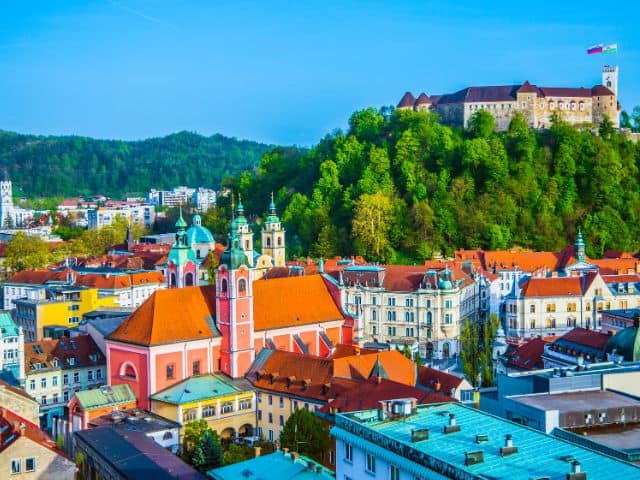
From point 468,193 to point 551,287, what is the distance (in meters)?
29.9

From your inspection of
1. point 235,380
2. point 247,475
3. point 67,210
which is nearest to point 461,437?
point 247,475

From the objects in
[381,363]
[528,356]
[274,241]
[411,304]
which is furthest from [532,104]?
[381,363]

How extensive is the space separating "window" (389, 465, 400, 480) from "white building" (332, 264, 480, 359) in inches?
1770

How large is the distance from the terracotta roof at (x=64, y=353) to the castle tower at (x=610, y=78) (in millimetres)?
79880

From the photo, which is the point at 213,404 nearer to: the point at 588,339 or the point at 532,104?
the point at 588,339

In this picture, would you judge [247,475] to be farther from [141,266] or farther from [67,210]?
[67,210]

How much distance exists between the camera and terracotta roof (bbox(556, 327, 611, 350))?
50.5 meters

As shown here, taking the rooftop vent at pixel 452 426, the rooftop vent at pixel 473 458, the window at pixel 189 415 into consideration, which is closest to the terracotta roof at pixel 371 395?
the window at pixel 189 415

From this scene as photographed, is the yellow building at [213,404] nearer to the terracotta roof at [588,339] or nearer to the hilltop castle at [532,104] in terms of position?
the terracotta roof at [588,339]

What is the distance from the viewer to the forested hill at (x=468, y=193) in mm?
97688

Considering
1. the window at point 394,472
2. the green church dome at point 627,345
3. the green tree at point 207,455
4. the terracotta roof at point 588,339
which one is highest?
the window at point 394,472

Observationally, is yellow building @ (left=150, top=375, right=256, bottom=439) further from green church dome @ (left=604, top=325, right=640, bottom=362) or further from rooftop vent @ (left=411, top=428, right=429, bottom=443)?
rooftop vent @ (left=411, top=428, right=429, bottom=443)

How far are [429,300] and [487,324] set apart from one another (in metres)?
5.43

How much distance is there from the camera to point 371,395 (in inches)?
→ 1624
